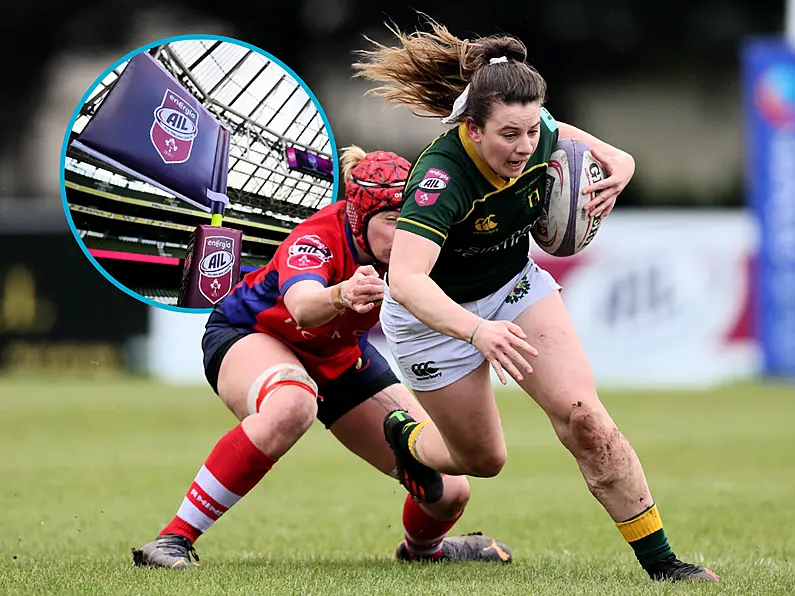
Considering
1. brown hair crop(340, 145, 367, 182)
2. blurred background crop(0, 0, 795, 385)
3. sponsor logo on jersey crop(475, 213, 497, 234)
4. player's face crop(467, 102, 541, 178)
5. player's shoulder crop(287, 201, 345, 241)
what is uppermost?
player's face crop(467, 102, 541, 178)

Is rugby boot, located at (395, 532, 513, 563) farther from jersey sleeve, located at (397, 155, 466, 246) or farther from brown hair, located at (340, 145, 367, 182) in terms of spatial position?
jersey sleeve, located at (397, 155, 466, 246)

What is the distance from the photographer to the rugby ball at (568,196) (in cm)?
538

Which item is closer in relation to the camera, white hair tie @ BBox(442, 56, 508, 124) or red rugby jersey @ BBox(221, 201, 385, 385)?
white hair tie @ BBox(442, 56, 508, 124)

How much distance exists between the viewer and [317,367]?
6074 millimetres

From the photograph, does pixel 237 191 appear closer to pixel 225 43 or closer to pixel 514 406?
pixel 225 43

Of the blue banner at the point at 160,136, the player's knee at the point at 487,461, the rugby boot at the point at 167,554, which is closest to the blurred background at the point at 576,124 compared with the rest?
the blue banner at the point at 160,136

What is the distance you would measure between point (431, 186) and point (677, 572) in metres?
1.70

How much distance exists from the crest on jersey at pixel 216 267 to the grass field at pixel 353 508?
1.19m

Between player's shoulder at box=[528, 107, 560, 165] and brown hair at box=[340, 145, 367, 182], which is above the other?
player's shoulder at box=[528, 107, 560, 165]

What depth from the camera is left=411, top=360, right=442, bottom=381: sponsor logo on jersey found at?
17.9ft

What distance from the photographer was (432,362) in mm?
5457

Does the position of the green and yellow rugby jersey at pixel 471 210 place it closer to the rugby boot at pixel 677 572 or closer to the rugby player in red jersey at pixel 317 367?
the rugby player in red jersey at pixel 317 367

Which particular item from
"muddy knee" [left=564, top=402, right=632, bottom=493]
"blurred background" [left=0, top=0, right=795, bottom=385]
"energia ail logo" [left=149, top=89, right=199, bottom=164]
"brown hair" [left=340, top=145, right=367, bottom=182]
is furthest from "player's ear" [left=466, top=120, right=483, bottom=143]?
"blurred background" [left=0, top=0, right=795, bottom=385]

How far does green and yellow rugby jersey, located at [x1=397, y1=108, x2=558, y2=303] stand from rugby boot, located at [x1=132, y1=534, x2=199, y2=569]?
1481 millimetres
